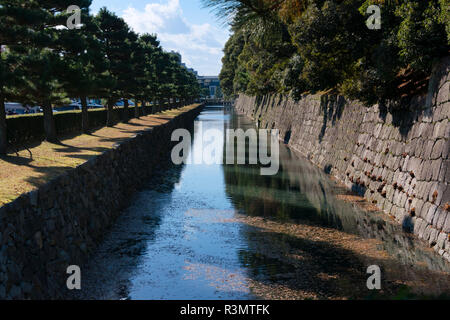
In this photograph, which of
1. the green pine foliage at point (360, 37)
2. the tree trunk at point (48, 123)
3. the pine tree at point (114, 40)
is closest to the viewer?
the green pine foliage at point (360, 37)

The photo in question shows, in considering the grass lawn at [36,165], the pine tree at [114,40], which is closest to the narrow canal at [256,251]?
the grass lawn at [36,165]

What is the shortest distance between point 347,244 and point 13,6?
12894 mm

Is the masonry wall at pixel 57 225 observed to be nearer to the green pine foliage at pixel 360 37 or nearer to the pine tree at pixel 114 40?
the green pine foliage at pixel 360 37

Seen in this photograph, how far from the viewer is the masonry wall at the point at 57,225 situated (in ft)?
20.9

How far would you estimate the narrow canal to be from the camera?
329 inches

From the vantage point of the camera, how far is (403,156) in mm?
13477

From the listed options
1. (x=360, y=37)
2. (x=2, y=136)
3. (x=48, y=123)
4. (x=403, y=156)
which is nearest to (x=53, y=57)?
(x=48, y=123)

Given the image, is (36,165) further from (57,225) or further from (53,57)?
(53,57)

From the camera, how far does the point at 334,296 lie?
25.8ft

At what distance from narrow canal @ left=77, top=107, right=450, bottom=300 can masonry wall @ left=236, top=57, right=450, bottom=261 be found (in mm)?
658

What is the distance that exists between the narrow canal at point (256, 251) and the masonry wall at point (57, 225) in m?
0.52

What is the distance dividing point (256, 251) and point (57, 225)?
14.9ft

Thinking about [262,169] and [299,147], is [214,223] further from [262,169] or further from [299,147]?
[299,147]

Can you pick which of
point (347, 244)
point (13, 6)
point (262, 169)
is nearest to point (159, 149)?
point (262, 169)
